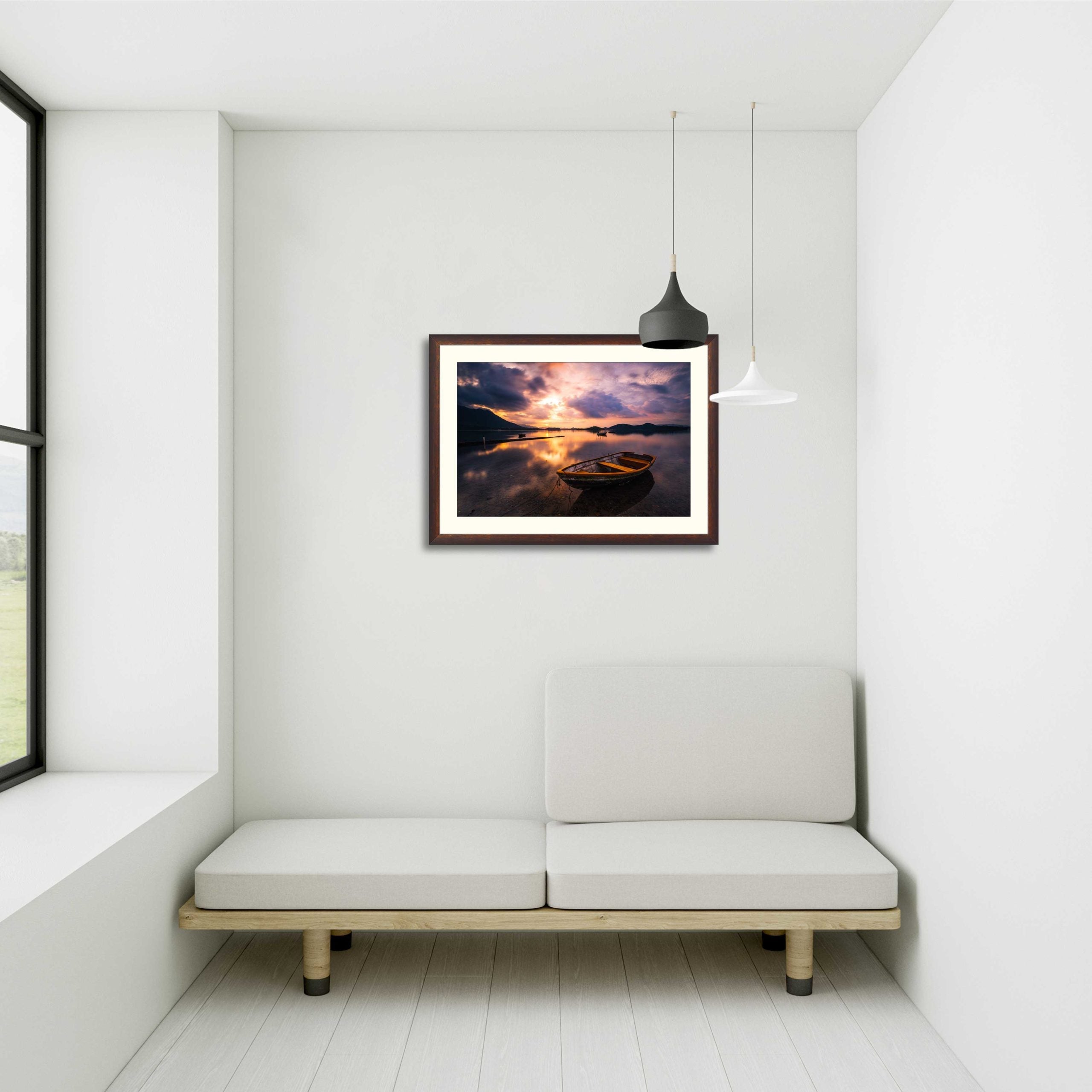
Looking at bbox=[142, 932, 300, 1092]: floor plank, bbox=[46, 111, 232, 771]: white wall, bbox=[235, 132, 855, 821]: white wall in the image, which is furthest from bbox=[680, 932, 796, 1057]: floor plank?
bbox=[46, 111, 232, 771]: white wall

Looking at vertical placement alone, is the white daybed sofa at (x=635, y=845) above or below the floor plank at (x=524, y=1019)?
above

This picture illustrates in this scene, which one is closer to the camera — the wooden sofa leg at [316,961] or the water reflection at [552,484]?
the wooden sofa leg at [316,961]

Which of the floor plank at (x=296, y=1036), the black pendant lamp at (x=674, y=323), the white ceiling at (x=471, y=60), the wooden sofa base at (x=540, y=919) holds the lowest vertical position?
the floor plank at (x=296, y=1036)

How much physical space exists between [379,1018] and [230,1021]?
0.41m

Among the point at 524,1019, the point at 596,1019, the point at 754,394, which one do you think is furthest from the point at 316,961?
the point at 754,394

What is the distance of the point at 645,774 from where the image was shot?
291 cm

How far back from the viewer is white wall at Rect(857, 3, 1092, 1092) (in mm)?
1829

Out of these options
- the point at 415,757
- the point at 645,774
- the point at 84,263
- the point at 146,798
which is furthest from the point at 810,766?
the point at 84,263

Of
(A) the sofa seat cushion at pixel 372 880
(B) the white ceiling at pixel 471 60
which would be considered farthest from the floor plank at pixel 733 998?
(B) the white ceiling at pixel 471 60

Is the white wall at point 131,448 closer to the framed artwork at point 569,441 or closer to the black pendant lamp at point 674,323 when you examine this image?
the framed artwork at point 569,441

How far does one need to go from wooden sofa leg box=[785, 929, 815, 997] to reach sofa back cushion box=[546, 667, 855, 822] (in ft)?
1.34

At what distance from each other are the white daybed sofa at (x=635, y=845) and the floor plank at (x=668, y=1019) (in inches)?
10.6

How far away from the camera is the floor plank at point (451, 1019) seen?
2238 mm

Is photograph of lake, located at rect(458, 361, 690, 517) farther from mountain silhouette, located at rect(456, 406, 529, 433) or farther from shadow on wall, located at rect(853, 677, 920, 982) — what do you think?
shadow on wall, located at rect(853, 677, 920, 982)
